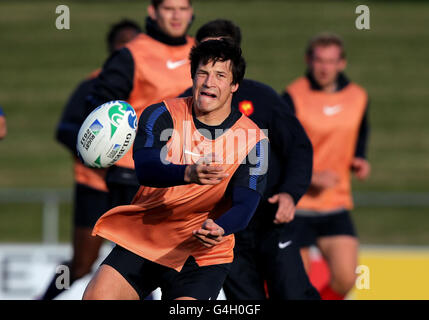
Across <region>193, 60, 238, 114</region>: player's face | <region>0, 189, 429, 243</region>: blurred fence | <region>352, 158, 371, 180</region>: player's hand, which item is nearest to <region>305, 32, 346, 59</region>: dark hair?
<region>352, 158, 371, 180</region>: player's hand

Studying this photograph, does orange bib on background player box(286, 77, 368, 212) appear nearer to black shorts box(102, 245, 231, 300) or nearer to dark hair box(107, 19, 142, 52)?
dark hair box(107, 19, 142, 52)

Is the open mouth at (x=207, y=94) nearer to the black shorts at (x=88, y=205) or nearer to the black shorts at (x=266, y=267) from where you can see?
the black shorts at (x=266, y=267)

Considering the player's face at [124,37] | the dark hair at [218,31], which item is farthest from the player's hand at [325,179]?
the dark hair at [218,31]

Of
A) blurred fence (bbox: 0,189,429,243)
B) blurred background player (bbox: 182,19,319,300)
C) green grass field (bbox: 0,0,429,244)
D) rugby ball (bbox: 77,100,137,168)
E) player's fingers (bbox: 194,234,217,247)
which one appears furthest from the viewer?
green grass field (bbox: 0,0,429,244)

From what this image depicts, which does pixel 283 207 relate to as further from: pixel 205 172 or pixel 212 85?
pixel 205 172

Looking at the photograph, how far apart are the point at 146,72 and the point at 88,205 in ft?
5.41

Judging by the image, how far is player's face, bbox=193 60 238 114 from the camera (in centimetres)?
446

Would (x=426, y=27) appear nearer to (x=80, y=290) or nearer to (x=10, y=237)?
(x=10, y=237)

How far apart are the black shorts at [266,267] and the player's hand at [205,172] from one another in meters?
1.45

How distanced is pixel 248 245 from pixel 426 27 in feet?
62.6

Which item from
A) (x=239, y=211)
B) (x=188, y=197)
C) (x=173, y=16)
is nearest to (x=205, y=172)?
(x=239, y=211)

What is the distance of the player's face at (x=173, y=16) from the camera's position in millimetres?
5887

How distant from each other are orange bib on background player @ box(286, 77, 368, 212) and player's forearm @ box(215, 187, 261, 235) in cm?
299

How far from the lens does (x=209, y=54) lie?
4500mm
